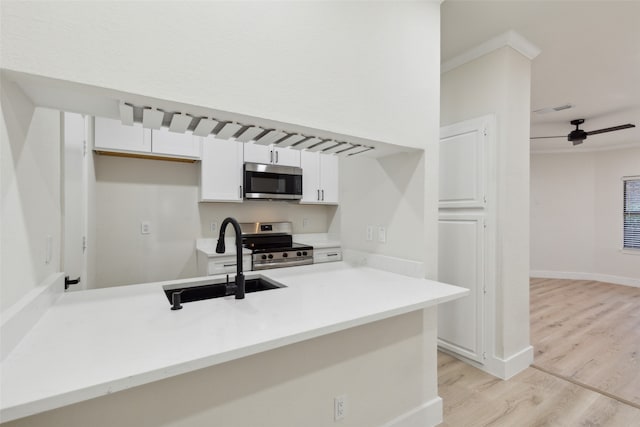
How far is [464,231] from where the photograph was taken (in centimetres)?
257

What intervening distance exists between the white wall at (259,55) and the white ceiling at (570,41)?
59 centimetres

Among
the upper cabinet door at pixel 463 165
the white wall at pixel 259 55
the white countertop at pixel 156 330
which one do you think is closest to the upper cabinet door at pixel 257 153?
the upper cabinet door at pixel 463 165

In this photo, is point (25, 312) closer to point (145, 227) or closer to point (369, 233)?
point (369, 233)

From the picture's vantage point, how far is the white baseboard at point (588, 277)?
17.5ft

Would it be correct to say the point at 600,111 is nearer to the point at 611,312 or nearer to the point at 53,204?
the point at 611,312

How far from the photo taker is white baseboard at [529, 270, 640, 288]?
532 cm

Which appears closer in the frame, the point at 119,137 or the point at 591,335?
the point at 119,137

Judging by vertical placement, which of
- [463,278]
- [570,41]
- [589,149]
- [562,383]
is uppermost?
[570,41]

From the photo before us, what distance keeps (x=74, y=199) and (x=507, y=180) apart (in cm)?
304

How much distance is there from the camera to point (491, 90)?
2.45m

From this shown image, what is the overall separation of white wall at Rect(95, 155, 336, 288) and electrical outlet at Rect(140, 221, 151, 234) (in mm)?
28

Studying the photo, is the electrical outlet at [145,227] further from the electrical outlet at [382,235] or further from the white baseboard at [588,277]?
the white baseboard at [588,277]

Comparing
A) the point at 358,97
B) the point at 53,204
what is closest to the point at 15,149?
the point at 53,204

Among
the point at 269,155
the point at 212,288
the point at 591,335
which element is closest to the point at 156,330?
the point at 212,288
